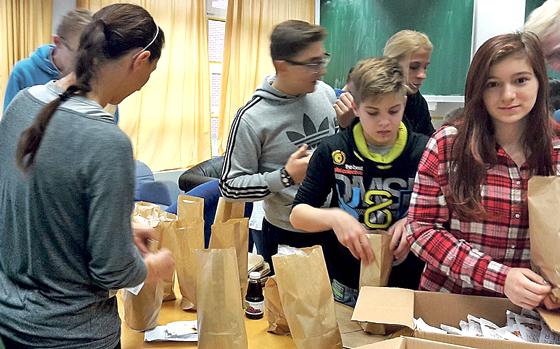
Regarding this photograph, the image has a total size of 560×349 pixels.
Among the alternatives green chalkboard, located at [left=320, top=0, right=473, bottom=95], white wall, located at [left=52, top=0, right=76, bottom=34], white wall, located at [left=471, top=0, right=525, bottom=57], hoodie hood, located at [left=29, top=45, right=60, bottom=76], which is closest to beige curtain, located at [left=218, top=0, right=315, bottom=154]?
green chalkboard, located at [left=320, top=0, right=473, bottom=95]

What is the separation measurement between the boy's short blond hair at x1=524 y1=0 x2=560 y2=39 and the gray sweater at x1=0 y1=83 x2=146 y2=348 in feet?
4.00

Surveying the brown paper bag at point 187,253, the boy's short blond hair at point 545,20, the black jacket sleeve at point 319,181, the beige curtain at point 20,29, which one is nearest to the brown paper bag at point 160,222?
the brown paper bag at point 187,253

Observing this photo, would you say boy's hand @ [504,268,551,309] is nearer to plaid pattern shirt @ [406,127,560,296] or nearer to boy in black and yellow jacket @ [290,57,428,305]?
plaid pattern shirt @ [406,127,560,296]

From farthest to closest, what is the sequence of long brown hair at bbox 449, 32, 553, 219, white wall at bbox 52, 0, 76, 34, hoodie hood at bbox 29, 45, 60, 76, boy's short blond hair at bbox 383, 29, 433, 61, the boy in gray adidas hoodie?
white wall at bbox 52, 0, 76, 34, hoodie hood at bbox 29, 45, 60, 76, boy's short blond hair at bbox 383, 29, 433, 61, the boy in gray adidas hoodie, long brown hair at bbox 449, 32, 553, 219

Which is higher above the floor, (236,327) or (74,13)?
(74,13)

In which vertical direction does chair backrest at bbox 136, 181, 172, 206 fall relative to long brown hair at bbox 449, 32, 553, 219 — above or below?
below

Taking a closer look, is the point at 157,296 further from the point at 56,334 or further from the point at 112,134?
the point at 112,134

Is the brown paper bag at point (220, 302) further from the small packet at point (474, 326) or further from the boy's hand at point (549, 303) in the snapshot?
the boy's hand at point (549, 303)

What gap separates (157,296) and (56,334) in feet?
1.23

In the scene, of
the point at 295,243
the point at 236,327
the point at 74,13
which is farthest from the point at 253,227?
the point at 236,327

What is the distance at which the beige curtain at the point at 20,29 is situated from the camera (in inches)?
147

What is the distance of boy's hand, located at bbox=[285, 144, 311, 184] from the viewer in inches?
65.1

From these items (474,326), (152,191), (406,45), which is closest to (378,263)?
(474,326)

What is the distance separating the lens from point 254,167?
184 cm
